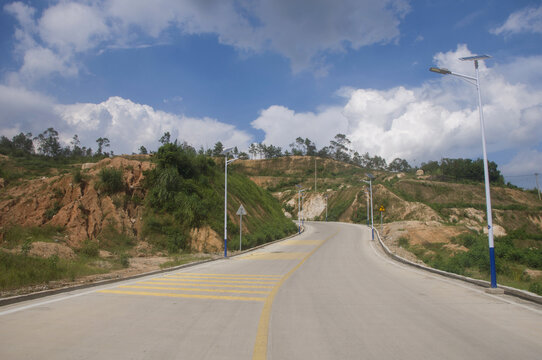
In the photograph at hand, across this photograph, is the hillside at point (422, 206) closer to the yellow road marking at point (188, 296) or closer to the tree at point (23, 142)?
the yellow road marking at point (188, 296)

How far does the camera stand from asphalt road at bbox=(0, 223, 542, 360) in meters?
4.96

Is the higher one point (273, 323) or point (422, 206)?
point (422, 206)

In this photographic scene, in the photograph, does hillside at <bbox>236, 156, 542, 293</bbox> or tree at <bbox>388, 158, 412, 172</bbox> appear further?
tree at <bbox>388, 158, 412, 172</bbox>

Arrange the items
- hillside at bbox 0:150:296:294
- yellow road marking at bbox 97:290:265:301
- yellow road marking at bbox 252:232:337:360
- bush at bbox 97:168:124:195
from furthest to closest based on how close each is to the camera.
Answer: bush at bbox 97:168:124:195
hillside at bbox 0:150:296:294
yellow road marking at bbox 97:290:265:301
yellow road marking at bbox 252:232:337:360

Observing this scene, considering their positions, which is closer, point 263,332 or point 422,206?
point 263,332

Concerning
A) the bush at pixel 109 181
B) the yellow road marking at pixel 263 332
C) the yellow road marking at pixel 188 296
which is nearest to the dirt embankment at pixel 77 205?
the bush at pixel 109 181

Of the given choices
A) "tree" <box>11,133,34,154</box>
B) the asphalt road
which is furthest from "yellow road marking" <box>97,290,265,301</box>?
"tree" <box>11,133,34,154</box>

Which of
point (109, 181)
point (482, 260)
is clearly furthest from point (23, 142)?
point (482, 260)

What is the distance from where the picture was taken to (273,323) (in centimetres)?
645

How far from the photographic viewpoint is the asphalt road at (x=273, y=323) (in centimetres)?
496

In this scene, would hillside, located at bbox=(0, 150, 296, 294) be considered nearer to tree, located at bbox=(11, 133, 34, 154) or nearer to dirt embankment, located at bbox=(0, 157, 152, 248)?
dirt embankment, located at bbox=(0, 157, 152, 248)

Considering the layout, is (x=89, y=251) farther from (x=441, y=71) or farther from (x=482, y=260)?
(x=482, y=260)

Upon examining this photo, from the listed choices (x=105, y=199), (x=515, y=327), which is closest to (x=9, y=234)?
(x=105, y=199)

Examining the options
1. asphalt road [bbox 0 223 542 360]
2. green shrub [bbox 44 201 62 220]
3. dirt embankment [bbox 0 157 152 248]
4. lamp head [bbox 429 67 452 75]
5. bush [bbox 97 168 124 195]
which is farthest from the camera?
bush [bbox 97 168 124 195]
